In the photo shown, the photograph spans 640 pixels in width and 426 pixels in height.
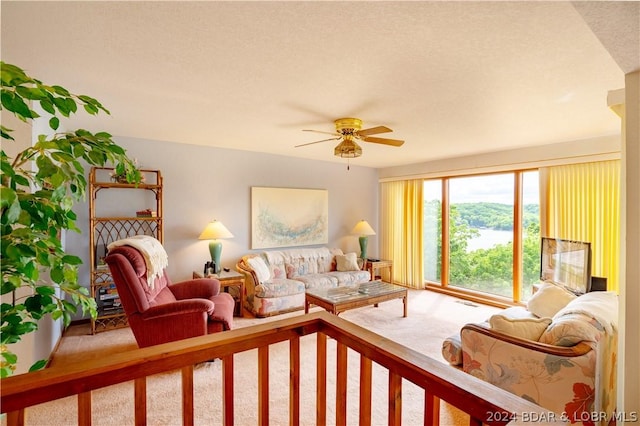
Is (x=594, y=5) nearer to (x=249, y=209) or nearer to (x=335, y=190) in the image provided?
(x=249, y=209)

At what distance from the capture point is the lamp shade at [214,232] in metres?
4.17

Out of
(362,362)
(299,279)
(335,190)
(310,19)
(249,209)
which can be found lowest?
(299,279)

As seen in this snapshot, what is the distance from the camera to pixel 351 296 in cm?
371

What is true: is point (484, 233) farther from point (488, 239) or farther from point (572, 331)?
point (572, 331)

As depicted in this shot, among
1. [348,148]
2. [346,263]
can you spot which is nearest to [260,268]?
[346,263]

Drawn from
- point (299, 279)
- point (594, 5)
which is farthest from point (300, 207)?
point (594, 5)

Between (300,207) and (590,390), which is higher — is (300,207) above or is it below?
above

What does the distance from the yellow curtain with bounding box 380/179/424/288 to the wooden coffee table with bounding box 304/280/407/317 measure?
70.1 inches

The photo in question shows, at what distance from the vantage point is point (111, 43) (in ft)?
5.49

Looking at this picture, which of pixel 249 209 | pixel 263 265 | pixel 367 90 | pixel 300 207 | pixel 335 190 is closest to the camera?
pixel 367 90

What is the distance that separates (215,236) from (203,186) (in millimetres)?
812

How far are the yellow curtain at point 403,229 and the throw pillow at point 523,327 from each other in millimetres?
3801

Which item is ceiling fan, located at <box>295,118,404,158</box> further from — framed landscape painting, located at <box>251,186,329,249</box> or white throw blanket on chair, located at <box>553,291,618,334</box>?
framed landscape painting, located at <box>251,186,329,249</box>

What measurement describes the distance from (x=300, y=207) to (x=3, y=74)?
4.69m
